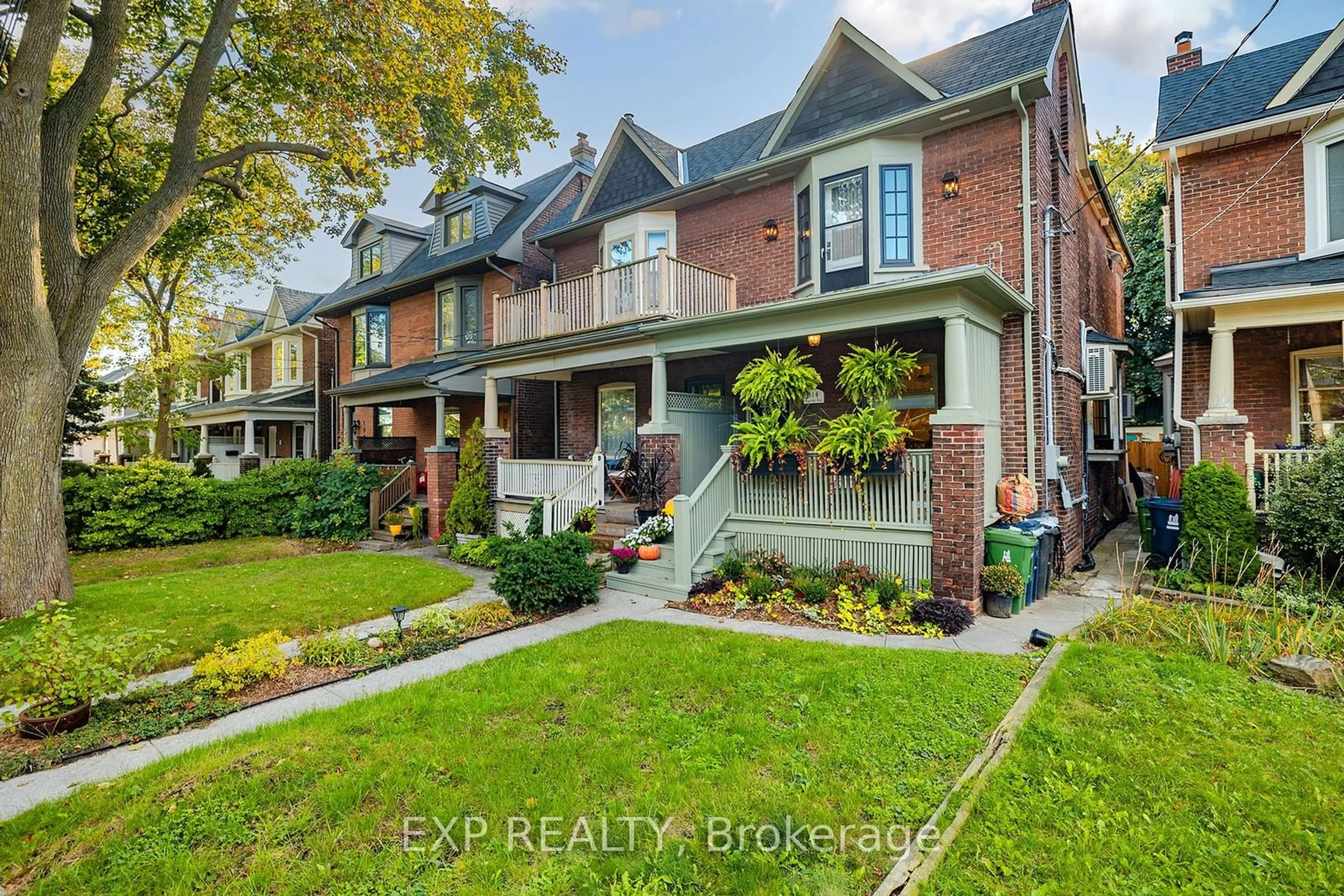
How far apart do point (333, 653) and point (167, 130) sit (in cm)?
1583

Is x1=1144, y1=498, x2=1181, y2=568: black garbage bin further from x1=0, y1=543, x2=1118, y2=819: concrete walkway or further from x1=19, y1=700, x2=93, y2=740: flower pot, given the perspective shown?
x1=19, y1=700, x2=93, y2=740: flower pot

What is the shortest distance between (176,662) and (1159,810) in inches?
316

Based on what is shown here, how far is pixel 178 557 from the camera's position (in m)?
11.8

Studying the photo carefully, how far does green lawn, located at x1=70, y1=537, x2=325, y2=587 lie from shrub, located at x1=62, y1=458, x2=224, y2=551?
0.86 feet

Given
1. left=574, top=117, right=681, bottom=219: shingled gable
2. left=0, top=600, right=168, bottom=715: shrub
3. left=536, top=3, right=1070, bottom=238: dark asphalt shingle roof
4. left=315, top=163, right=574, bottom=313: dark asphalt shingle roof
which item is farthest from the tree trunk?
left=574, top=117, right=681, bottom=219: shingled gable

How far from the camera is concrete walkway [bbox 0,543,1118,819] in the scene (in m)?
3.71

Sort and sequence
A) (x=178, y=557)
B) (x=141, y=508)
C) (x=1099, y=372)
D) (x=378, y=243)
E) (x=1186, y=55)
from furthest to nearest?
1. (x=378, y=243)
2. (x=141, y=508)
3. (x=1186, y=55)
4. (x=178, y=557)
5. (x=1099, y=372)

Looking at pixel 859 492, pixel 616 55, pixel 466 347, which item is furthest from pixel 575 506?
pixel 616 55

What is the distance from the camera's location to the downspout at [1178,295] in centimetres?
879

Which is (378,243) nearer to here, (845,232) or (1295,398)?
(845,232)

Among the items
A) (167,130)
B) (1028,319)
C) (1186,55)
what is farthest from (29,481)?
(1186,55)

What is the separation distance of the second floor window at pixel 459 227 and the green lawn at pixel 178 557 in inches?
384

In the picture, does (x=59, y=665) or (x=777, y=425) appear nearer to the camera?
(x=59, y=665)

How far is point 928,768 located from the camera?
11.6 feet
